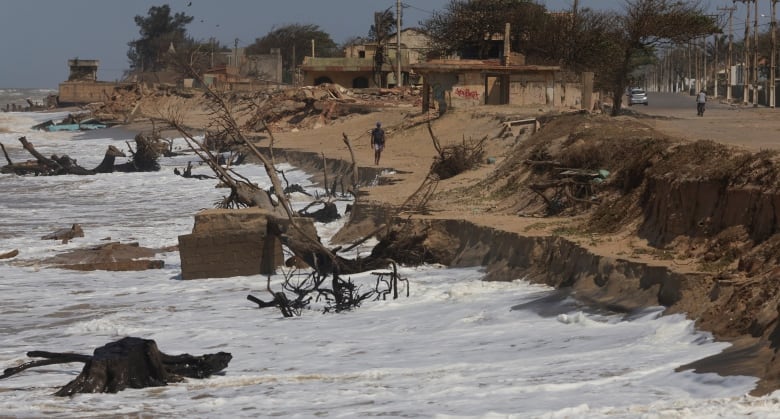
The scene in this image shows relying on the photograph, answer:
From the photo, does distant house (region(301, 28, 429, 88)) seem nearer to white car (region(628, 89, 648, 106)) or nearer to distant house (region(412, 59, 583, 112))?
white car (region(628, 89, 648, 106))

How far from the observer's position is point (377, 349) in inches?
527

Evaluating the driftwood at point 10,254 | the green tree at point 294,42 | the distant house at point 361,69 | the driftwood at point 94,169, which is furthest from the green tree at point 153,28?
the driftwood at point 10,254

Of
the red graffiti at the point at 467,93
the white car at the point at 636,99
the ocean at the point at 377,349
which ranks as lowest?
the ocean at the point at 377,349

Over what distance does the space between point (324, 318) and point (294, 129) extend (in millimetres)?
39326

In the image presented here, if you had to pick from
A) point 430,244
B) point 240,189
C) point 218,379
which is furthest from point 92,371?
point 240,189

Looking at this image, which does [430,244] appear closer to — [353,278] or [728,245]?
[353,278]

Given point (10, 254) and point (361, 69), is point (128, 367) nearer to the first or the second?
point (10, 254)

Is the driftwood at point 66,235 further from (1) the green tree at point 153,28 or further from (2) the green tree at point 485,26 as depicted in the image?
(1) the green tree at point 153,28

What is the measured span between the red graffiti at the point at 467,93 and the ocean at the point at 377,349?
21.8 metres

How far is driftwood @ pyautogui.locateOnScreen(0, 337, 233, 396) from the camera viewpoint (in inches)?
452

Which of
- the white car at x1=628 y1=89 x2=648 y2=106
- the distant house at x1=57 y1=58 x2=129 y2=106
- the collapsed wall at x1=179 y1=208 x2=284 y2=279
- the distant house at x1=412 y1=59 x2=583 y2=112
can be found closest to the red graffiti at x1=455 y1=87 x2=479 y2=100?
the distant house at x1=412 y1=59 x2=583 y2=112

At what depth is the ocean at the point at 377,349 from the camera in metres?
10.1

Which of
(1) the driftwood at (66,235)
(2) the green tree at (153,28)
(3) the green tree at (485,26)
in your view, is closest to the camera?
(1) the driftwood at (66,235)

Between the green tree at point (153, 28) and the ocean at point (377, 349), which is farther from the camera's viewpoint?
the green tree at point (153, 28)
